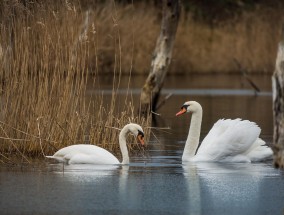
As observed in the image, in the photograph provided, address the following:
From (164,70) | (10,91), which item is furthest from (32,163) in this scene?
(164,70)

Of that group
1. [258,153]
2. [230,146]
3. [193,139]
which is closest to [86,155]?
[193,139]

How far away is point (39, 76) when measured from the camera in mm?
15727

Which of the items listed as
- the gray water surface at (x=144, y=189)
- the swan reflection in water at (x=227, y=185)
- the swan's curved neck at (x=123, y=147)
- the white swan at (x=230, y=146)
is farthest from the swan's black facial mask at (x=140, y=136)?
the white swan at (x=230, y=146)

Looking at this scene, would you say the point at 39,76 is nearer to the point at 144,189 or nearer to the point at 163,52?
the point at 144,189

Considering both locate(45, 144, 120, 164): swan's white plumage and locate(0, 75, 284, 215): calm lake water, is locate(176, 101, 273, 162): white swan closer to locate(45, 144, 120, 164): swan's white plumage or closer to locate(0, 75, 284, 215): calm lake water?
locate(0, 75, 284, 215): calm lake water

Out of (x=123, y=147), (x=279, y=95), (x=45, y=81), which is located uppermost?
(x=279, y=95)

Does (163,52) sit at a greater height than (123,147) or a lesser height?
lesser

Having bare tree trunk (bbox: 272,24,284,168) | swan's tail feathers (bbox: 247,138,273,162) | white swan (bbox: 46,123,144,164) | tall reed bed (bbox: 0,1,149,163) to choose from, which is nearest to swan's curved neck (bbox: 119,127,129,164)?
white swan (bbox: 46,123,144,164)

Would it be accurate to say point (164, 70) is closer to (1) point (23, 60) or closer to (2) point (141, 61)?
(1) point (23, 60)

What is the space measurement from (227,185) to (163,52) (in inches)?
515

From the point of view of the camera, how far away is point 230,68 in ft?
158

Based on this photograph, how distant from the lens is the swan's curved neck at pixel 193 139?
52.3 ft

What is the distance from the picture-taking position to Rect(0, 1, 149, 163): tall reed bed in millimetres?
15539

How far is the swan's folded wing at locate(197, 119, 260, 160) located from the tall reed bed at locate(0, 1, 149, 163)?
6.00 ft
